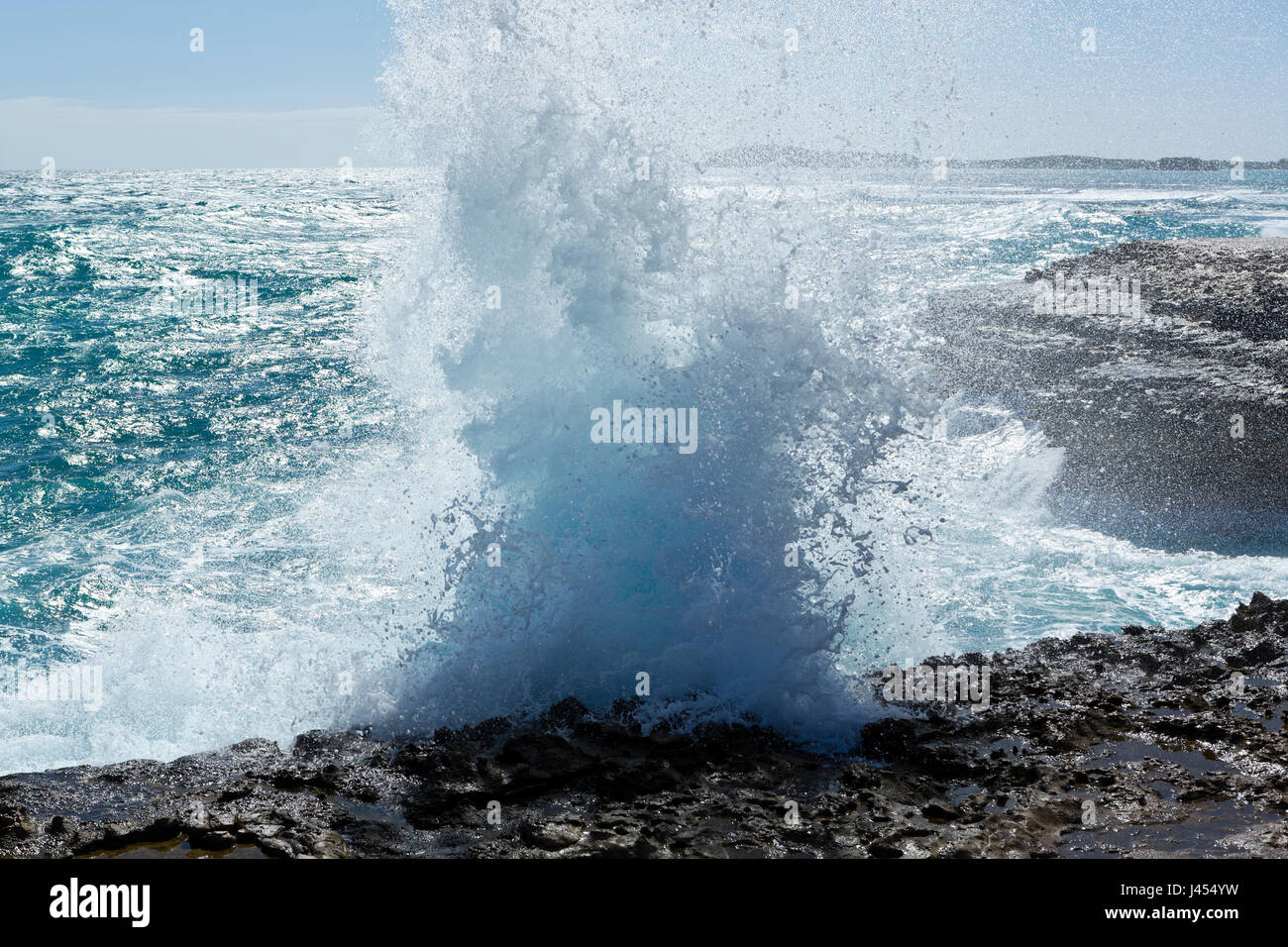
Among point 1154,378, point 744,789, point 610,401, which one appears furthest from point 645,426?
point 1154,378

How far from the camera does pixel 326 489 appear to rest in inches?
486

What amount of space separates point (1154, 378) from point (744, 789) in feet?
39.7

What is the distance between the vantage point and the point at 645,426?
7.82 metres

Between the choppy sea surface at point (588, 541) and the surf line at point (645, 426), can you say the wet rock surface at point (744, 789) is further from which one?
the surf line at point (645, 426)

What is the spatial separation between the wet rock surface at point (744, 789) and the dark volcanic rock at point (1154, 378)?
15.9 feet

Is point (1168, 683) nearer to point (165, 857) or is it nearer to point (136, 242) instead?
point (165, 857)

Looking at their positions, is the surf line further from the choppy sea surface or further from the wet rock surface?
the wet rock surface

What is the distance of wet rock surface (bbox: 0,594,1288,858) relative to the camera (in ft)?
15.9

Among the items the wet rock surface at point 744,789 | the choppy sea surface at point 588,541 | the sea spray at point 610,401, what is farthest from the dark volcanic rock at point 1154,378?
the sea spray at point 610,401

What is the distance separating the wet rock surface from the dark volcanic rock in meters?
4.86

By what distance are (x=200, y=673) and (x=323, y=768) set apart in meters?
2.29

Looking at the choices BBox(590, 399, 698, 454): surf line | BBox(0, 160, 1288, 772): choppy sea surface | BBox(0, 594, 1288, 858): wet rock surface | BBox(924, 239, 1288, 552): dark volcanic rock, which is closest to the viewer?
BBox(0, 594, 1288, 858): wet rock surface

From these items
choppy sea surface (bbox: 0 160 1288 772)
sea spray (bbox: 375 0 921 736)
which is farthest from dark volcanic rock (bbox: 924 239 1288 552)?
sea spray (bbox: 375 0 921 736)

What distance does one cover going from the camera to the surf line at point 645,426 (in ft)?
25.4
